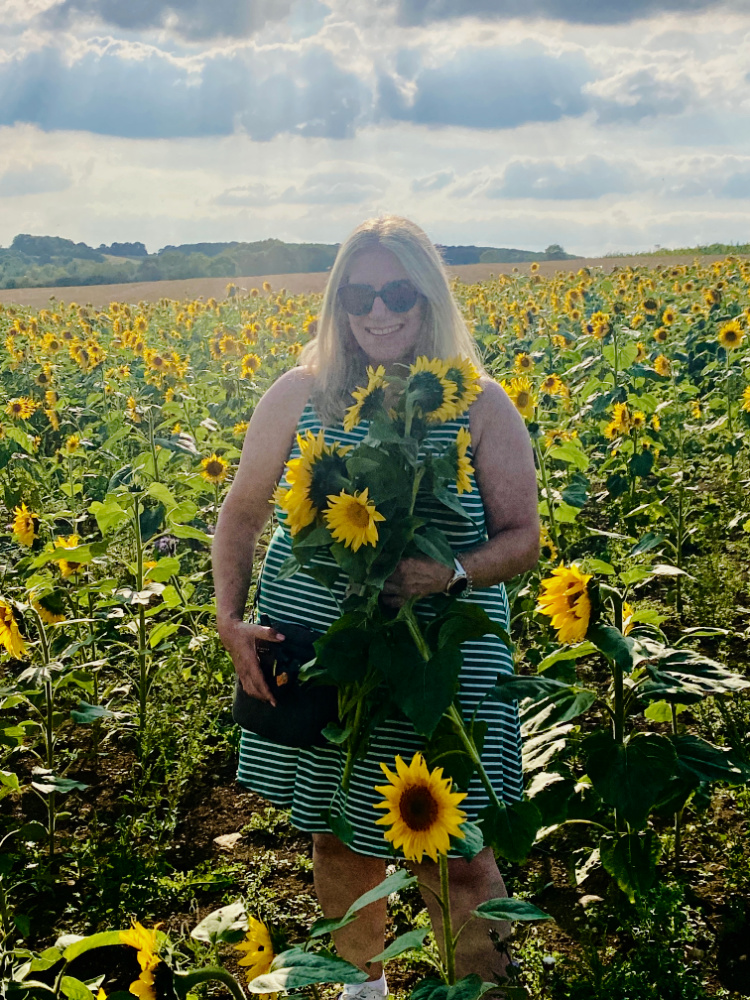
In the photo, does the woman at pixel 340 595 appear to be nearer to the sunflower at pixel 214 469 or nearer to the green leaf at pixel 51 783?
the green leaf at pixel 51 783

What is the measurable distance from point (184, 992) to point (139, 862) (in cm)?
139

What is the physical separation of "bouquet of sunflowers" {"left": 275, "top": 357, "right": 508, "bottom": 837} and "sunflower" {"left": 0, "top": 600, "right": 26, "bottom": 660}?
4.14ft

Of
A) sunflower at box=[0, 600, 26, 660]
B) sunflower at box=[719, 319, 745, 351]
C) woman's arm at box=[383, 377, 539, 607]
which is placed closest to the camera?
woman's arm at box=[383, 377, 539, 607]

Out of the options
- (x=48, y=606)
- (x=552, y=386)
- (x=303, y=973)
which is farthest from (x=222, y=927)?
(x=552, y=386)

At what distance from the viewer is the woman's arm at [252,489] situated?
234cm

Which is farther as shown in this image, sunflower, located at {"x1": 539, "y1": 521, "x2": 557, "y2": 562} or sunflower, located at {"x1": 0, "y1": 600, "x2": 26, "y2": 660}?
sunflower, located at {"x1": 539, "y1": 521, "x2": 557, "y2": 562}

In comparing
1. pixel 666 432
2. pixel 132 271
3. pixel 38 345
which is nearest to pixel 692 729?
pixel 666 432

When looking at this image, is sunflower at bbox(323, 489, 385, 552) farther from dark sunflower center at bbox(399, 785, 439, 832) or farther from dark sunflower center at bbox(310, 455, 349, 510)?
dark sunflower center at bbox(399, 785, 439, 832)

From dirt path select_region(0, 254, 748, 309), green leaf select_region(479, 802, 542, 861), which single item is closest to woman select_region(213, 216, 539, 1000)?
green leaf select_region(479, 802, 542, 861)

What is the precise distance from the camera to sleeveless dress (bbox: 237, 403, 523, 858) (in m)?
2.07

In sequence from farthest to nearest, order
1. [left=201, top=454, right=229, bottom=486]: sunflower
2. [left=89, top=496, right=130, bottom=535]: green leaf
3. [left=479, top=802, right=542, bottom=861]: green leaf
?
[left=201, top=454, right=229, bottom=486]: sunflower < [left=89, top=496, right=130, bottom=535]: green leaf < [left=479, top=802, right=542, bottom=861]: green leaf

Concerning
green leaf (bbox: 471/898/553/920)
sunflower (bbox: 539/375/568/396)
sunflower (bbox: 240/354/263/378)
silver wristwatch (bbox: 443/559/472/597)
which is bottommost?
green leaf (bbox: 471/898/553/920)

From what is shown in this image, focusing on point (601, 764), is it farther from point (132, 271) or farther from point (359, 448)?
point (132, 271)

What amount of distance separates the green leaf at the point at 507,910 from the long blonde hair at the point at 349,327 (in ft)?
3.57
